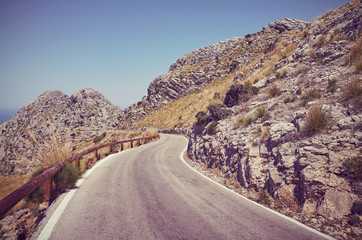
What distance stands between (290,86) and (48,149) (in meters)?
12.8

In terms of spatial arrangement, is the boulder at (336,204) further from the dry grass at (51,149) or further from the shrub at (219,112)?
the dry grass at (51,149)

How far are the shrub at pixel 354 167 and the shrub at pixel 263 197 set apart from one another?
2074 mm

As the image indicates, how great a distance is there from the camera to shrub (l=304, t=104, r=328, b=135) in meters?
5.58

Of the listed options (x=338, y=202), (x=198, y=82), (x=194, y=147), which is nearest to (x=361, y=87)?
(x=338, y=202)

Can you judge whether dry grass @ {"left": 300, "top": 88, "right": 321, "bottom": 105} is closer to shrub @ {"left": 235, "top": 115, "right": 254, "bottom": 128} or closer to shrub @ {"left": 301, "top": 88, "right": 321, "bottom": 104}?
shrub @ {"left": 301, "top": 88, "right": 321, "bottom": 104}

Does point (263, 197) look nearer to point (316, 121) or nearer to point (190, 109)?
point (316, 121)

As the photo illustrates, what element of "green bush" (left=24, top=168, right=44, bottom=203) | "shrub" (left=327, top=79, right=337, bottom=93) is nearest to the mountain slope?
"shrub" (left=327, top=79, right=337, bottom=93)

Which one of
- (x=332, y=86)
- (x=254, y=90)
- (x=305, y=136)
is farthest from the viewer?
(x=254, y=90)

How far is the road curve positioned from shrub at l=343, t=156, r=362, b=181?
1.86m

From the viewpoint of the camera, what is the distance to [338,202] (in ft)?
13.2

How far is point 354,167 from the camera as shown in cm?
416

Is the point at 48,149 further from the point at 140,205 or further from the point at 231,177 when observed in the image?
the point at 231,177

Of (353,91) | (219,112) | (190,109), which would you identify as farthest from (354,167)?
(190,109)

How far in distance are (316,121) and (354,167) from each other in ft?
6.12
